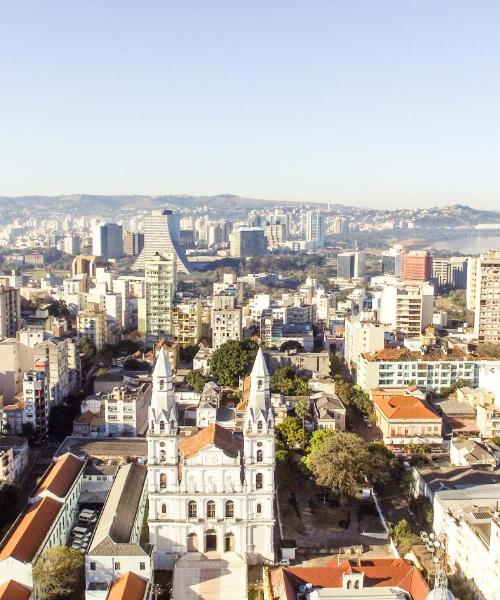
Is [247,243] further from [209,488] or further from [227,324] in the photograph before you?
[209,488]

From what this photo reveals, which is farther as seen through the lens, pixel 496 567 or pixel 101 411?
pixel 101 411

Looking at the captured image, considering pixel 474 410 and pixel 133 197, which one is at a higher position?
pixel 133 197

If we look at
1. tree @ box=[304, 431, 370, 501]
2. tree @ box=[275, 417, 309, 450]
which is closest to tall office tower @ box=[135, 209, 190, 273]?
tree @ box=[275, 417, 309, 450]

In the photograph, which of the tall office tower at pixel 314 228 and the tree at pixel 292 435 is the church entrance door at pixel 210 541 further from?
the tall office tower at pixel 314 228

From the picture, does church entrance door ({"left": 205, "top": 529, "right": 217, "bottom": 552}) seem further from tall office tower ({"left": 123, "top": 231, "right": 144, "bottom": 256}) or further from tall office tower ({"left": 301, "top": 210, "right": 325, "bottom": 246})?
tall office tower ({"left": 301, "top": 210, "right": 325, "bottom": 246})

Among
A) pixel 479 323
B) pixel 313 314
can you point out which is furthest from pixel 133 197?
pixel 479 323

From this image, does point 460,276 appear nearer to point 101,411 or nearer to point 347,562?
point 101,411

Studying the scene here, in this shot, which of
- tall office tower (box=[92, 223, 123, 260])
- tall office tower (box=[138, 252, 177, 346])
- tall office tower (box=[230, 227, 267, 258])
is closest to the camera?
tall office tower (box=[138, 252, 177, 346])

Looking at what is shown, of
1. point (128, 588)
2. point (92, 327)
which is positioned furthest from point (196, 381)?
point (128, 588)
